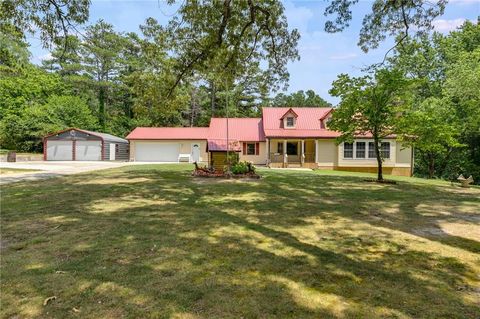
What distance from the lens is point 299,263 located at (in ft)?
13.1

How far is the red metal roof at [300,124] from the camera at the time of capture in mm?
26766

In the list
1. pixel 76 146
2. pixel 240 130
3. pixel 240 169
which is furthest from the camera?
pixel 76 146

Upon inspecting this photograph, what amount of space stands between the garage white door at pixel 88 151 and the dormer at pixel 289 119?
18298 mm

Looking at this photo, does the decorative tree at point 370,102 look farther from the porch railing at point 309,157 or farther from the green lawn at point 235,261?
the porch railing at point 309,157

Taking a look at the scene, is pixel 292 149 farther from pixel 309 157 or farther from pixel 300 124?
pixel 300 124

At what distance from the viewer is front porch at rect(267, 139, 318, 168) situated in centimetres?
2683

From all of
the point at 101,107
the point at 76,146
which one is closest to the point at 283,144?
the point at 76,146

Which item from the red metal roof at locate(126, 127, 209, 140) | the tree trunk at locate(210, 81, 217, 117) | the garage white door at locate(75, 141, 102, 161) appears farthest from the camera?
the tree trunk at locate(210, 81, 217, 117)

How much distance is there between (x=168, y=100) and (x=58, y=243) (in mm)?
11203

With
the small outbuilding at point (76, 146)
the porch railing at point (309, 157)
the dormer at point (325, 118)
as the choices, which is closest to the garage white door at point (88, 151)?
the small outbuilding at point (76, 146)

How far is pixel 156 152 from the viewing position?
32.5 metres

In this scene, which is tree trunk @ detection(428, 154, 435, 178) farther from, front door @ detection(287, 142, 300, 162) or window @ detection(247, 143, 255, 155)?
window @ detection(247, 143, 255, 155)

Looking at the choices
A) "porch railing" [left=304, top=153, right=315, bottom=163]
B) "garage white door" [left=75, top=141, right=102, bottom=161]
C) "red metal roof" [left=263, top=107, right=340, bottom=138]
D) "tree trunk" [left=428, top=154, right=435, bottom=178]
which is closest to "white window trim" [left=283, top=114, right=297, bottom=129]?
"red metal roof" [left=263, top=107, right=340, bottom=138]

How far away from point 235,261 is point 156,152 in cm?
2972
